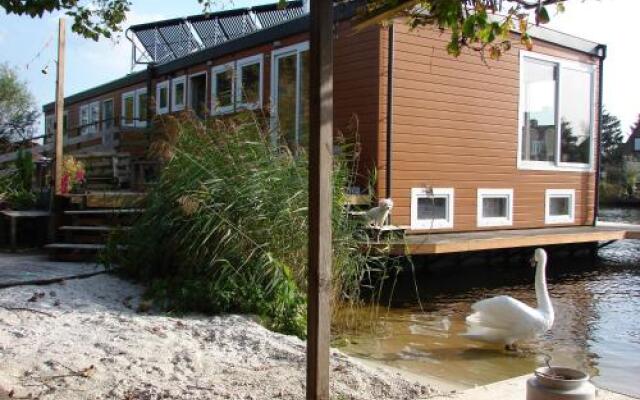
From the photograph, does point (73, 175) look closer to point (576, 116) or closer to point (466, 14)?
point (466, 14)

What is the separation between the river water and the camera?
536 centimetres

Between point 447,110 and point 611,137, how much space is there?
180ft

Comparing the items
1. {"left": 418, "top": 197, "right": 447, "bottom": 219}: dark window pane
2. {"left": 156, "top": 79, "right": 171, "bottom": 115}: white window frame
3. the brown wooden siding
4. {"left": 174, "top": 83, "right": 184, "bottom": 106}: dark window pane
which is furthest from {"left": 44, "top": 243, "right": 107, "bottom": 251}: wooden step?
{"left": 156, "top": 79, "right": 171, "bottom": 115}: white window frame

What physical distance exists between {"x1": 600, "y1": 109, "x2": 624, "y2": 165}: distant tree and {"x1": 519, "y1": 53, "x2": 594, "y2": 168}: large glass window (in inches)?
1579

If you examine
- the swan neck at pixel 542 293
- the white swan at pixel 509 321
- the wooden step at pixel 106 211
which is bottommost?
the white swan at pixel 509 321

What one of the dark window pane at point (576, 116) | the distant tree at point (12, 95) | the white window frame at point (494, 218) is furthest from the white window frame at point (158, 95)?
the distant tree at point (12, 95)

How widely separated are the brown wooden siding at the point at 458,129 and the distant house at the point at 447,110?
0.02 meters

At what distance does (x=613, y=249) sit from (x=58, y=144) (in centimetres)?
1222

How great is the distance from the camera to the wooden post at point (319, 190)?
9.69 feet

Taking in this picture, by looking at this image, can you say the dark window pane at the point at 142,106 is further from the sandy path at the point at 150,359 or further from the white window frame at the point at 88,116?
the sandy path at the point at 150,359

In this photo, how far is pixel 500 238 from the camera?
911 cm

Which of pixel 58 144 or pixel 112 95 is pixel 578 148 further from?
pixel 112 95

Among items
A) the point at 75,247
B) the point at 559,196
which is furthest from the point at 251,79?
the point at 559,196

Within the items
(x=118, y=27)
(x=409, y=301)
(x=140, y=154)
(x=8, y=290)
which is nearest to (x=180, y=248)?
(x=8, y=290)
